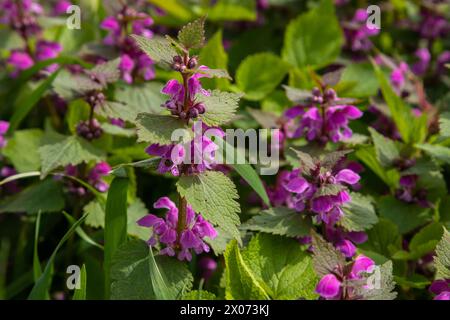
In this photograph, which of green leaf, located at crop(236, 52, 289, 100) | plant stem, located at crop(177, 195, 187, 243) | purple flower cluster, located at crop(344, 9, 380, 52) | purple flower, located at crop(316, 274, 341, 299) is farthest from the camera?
purple flower cluster, located at crop(344, 9, 380, 52)

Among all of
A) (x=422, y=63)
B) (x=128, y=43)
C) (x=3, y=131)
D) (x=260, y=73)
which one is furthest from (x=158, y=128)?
(x=422, y=63)

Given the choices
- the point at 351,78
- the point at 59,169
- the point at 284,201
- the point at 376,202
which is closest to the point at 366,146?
the point at 376,202

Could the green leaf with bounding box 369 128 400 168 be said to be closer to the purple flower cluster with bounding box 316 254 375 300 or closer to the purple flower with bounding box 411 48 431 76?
the purple flower cluster with bounding box 316 254 375 300

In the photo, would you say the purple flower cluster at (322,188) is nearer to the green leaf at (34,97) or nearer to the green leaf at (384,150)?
the green leaf at (384,150)

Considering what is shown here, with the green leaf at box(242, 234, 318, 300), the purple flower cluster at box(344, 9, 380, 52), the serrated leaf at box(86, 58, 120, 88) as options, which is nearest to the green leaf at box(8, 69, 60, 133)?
the serrated leaf at box(86, 58, 120, 88)

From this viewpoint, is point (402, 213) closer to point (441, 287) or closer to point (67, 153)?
point (441, 287)

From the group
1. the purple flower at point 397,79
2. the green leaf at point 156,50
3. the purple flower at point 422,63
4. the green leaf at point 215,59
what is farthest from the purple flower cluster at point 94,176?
the purple flower at point 422,63
